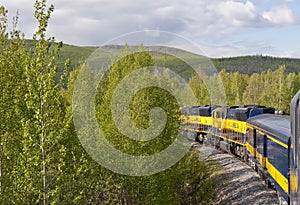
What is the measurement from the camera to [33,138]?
13094 mm

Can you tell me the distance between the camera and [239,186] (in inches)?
1117

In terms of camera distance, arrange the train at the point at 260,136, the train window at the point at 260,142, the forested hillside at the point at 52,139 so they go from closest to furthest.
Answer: the train at the point at 260,136, the forested hillside at the point at 52,139, the train window at the point at 260,142

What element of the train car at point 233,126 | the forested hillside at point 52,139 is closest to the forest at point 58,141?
the forested hillside at point 52,139

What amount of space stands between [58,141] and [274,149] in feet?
29.2

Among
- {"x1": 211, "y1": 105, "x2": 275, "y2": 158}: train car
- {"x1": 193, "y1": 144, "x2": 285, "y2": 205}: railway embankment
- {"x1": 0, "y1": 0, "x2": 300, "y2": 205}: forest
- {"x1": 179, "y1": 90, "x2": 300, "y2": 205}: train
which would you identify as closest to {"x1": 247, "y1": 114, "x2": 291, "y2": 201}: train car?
{"x1": 179, "y1": 90, "x2": 300, "y2": 205}: train

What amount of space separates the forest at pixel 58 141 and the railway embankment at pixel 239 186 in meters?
2.05

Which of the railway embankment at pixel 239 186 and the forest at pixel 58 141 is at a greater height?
→ the forest at pixel 58 141

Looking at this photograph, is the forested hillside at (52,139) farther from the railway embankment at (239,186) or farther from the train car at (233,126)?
the train car at (233,126)

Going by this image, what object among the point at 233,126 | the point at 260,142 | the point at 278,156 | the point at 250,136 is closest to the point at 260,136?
the point at 260,142

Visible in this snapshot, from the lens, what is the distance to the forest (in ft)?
43.3

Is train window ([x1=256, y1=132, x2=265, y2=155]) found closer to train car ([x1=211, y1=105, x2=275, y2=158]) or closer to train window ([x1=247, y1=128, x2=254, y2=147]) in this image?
train window ([x1=247, y1=128, x2=254, y2=147])

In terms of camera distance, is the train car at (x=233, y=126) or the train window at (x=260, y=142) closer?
the train window at (x=260, y=142)

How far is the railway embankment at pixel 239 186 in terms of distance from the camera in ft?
79.1

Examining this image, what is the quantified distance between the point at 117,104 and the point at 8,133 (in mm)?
5381
